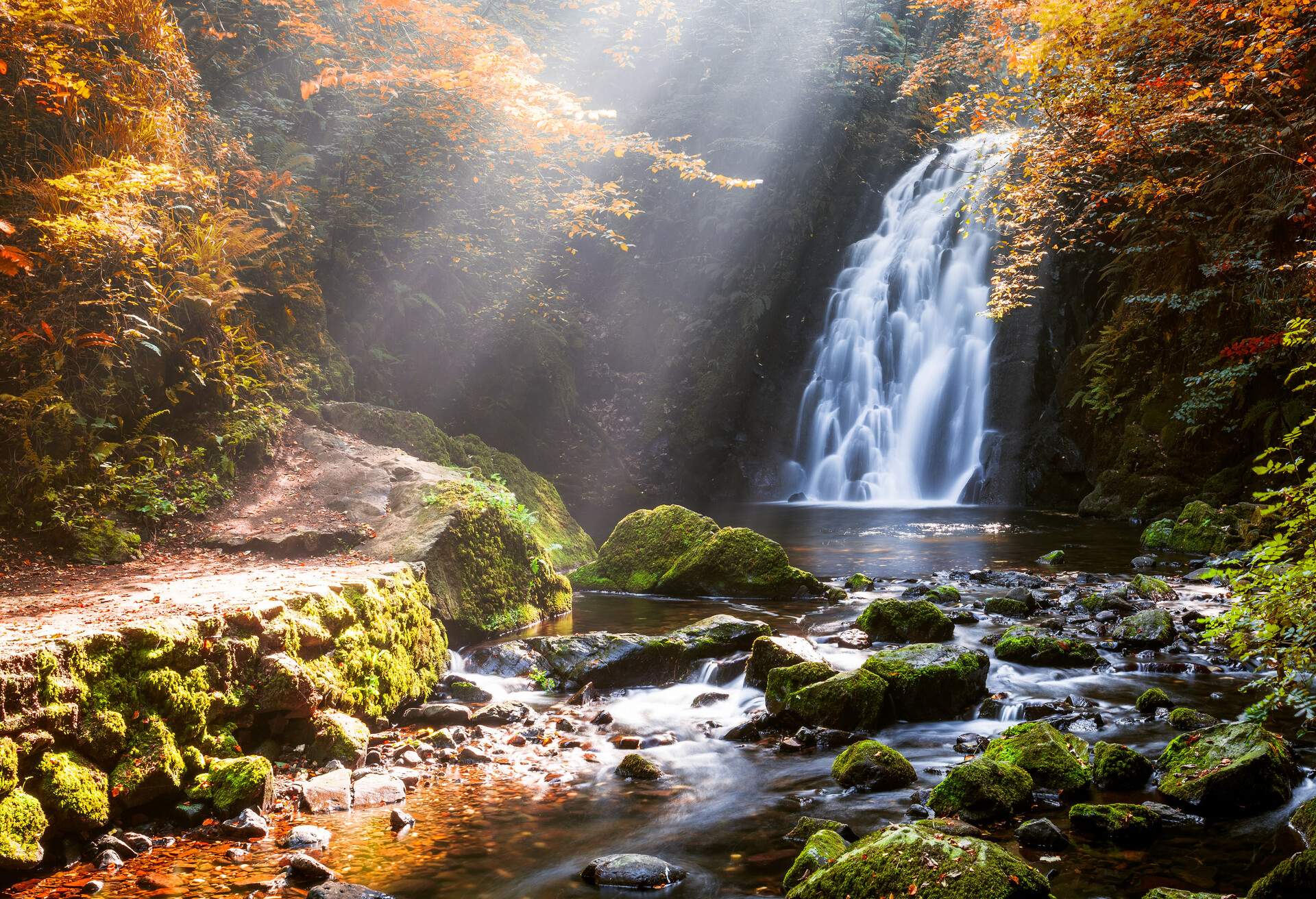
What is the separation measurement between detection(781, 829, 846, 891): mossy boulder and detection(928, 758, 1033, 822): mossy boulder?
793mm

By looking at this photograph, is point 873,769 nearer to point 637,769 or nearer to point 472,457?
point 637,769

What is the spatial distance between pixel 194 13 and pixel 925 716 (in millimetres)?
15808

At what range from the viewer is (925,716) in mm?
5551

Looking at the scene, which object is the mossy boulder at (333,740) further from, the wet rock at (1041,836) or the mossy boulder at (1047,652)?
the mossy boulder at (1047,652)

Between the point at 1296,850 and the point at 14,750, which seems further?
the point at 1296,850

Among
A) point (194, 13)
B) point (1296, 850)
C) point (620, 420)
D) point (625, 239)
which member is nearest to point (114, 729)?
point (1296, 850)

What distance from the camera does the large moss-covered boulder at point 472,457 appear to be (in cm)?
1120

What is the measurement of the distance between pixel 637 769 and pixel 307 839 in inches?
75.7

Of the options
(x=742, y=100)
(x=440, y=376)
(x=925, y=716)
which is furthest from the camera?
(x=742, y=100)

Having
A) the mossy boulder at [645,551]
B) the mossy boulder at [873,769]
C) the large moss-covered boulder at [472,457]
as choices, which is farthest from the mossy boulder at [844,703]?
the large moss-covered boulder at [472,457]

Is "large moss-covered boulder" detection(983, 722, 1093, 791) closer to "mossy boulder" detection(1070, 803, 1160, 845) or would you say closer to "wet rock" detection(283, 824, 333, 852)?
"mossy boulder" detection(1070, 803, 1160, 845)

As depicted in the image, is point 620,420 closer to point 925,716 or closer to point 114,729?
point 925,716

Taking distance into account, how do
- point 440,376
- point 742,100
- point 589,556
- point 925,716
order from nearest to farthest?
point 925,716, point 589,556, point 440,376, point 742,100

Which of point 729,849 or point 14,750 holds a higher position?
point 14,750
